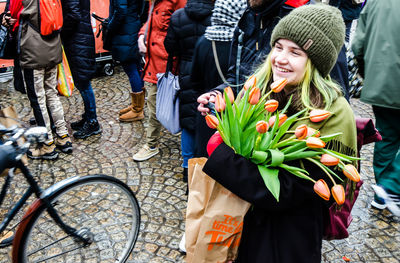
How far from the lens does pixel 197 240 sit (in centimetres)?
167

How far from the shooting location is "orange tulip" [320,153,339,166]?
1.42m

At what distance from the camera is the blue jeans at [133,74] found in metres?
4.86

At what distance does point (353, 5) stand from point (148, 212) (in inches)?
193

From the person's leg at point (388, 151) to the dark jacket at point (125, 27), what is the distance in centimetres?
288

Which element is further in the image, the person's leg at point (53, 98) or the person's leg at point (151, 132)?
the person's leg at point (151, 132)

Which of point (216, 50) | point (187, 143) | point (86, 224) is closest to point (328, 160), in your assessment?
point (216, 50)

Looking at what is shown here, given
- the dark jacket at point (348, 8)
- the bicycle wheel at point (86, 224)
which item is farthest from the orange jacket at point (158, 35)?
the dark jacket at point (348, 8)

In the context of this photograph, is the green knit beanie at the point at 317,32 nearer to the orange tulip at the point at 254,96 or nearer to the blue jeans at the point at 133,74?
the orange tulip at the point at 254,96

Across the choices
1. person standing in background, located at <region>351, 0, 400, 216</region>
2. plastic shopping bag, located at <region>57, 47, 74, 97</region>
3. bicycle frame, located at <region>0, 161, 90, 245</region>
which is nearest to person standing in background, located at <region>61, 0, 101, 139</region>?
plastic shopping bag, located at <region>57, 47, 74, 97</region>

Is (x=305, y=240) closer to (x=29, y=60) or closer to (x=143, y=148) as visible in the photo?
(x=143, y=148)

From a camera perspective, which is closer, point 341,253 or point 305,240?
point 305,240

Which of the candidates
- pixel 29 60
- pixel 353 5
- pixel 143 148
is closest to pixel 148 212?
pixel 143 148

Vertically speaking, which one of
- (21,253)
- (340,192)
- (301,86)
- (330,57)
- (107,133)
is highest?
(330,57)

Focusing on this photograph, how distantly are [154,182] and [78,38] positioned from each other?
Result: 1.88 m
